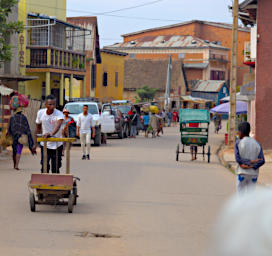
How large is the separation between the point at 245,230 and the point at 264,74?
27.0m

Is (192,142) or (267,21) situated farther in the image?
(267,21)

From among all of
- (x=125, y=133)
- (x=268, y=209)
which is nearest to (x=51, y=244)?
(x=268, y=209)

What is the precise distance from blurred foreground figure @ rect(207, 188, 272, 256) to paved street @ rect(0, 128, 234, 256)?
1.76 meters

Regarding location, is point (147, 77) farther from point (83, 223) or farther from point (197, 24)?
point (83, 223)

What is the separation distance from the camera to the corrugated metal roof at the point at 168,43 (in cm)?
9425

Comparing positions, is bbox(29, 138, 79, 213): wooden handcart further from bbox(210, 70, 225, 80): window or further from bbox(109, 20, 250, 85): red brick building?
bbox(109, 20, 250, 85): red brick building

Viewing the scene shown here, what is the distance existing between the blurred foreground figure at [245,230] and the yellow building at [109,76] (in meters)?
61.2

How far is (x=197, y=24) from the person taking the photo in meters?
99.6

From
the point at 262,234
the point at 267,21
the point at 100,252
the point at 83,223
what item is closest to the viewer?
the point at 262,234

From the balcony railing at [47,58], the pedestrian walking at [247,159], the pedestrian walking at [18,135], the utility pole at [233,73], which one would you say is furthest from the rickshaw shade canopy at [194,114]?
the balcony railing at [47,58]

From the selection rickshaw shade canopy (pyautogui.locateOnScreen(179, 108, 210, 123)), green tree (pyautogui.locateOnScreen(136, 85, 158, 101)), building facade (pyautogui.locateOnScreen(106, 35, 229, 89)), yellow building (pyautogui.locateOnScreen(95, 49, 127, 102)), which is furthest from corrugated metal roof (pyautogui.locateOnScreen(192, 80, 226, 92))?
rickshaw shade canopy (pyautogui.locateOnScreen(179, 108, 210, 123))

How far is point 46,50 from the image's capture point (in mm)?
40781

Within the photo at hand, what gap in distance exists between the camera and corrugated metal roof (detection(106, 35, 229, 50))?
9425 centimetres

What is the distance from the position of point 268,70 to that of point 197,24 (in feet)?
240
